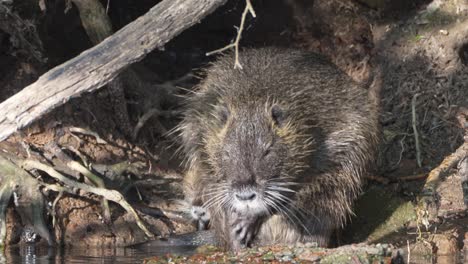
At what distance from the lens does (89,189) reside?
7324 mm

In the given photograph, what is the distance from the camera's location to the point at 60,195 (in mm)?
7246

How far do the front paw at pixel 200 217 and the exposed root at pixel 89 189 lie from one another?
371mm

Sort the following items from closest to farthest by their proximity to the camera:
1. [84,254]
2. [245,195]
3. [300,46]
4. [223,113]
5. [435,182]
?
[245,195]
[223,113]
[84,254]
[435,182]
[300,46]

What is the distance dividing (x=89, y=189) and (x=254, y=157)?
Answer: 1.68m

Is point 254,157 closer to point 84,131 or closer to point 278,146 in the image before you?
point 278,146

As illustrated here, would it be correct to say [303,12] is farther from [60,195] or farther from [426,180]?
[60,195]

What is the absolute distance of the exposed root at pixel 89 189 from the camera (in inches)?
285

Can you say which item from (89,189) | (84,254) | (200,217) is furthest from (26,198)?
(200,217)

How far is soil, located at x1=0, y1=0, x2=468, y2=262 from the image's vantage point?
732 centimetres

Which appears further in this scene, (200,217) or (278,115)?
(200,217)

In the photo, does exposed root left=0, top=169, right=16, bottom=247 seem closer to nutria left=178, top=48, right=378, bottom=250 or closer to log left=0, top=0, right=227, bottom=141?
nutria left=178, top=48, right=378, bottom=250

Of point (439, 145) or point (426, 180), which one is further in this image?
point (439, 145)

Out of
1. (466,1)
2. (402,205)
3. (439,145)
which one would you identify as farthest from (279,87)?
(466,1)

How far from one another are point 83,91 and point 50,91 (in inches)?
7.2
